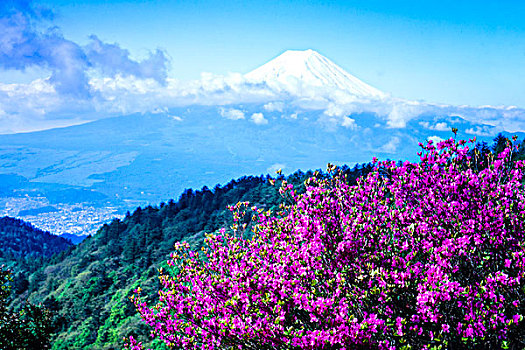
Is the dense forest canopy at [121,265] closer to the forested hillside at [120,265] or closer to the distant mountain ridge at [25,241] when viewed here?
the forested hillside at [120,265]

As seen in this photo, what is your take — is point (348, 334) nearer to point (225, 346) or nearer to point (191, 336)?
point (225, 346)

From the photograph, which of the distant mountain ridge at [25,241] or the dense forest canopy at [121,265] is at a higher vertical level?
the dense forest canopy at [121,265]

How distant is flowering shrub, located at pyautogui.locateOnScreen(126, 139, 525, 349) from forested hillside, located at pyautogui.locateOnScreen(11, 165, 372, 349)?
24.7 metres

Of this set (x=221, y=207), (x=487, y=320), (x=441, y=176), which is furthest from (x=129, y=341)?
(x=221, y=207)

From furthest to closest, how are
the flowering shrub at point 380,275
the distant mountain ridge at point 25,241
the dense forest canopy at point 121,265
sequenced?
the distant mountain ridge at point 25,241, the dense forest canopy at point 121,265, the flowering shrub at point 380,275

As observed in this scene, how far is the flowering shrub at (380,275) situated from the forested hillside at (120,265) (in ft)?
81.1

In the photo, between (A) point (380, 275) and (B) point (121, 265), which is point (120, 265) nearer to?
(B) point (121, 265)

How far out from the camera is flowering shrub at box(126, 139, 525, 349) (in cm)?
579

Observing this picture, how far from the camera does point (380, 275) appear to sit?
6.17 meters

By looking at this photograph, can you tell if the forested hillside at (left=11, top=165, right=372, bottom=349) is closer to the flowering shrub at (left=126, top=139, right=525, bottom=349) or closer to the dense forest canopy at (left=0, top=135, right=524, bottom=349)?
the dense forest canopy at (left=0, top=135, right=524, bottom=349)

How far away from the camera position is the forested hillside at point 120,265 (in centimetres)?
3856

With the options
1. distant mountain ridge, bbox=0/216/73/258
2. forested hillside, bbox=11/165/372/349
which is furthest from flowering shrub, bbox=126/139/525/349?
distant mountain ridge, bbox=0/216/73/258

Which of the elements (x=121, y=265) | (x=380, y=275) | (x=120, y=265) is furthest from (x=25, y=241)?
(x=380, y=275)

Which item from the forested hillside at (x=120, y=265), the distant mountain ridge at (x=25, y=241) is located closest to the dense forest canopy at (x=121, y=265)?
the forested hillside at (x=120, y=265)
